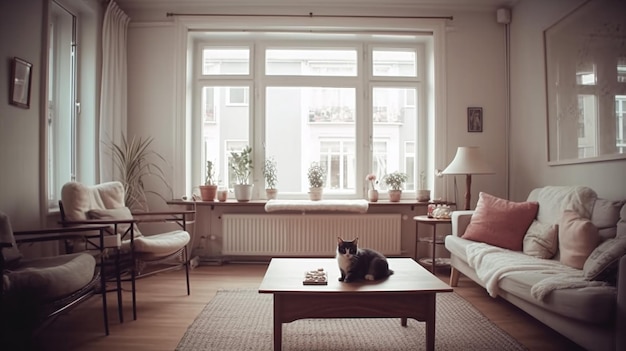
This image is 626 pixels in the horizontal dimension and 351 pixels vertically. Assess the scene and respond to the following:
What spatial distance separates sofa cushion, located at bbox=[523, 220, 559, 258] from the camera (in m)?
2.48

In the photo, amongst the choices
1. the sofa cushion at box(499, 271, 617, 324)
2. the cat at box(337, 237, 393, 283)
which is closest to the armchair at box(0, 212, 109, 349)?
the cat at box(337, 237, 393, 283)

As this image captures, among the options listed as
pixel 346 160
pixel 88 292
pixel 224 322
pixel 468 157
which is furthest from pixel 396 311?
pixel 346 160

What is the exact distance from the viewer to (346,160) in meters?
4.26

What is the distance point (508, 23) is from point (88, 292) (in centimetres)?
452

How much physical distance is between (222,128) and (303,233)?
1.53 m

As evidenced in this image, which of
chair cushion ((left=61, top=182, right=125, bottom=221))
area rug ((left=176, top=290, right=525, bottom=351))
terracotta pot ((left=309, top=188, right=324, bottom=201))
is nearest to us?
area rug ((left=176, top=290, right=525, bottom=351))

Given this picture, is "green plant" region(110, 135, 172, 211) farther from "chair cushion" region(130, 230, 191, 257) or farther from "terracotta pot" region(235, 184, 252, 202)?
"chair cushion" region(130, 230, 191, 257)

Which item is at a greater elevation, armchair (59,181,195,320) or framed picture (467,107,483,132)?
framed picture (467,107,483,132)

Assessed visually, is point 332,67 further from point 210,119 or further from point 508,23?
point 508,23

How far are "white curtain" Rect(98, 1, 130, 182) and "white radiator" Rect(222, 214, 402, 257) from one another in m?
1.32

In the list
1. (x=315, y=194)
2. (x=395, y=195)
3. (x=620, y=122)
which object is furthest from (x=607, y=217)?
(x=315, y=194)

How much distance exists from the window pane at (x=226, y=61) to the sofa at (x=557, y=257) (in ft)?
9.25

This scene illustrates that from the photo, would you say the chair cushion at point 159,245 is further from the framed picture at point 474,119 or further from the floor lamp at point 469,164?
the framed picture at point 474,119

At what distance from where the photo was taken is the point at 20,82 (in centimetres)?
257
